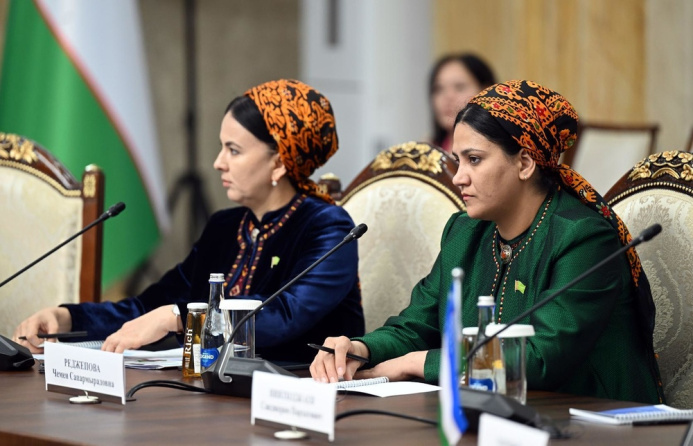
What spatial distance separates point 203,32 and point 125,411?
Result: 4.34m

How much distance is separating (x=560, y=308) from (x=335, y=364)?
0.40 m

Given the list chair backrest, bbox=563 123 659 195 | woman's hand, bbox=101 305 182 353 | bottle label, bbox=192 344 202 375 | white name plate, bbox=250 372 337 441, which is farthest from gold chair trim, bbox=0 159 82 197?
chair backrest, bbox=563 123 659 195

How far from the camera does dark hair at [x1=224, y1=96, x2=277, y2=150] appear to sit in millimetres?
2551

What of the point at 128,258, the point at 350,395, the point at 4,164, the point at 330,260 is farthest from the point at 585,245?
the point at 128,258

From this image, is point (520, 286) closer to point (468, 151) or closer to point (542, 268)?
point (542, 268)

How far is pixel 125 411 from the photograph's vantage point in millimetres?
1612

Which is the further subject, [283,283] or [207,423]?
[283,283]

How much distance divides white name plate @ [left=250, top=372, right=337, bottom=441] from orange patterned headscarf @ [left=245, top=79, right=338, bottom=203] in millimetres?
1092

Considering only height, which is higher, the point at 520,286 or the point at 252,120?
the point at 252,120

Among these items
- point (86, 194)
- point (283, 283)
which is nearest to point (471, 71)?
point (86, 194)

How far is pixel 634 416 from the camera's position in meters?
1.47

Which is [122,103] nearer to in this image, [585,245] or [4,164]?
[4,164]

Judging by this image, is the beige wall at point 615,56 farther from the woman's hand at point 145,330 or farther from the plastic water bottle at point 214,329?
the plastic water bottle at point 214,329

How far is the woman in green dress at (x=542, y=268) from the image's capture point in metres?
1.84
